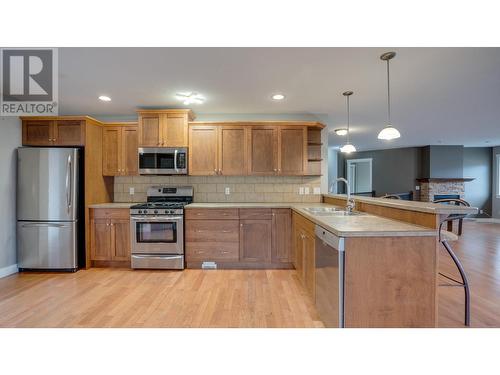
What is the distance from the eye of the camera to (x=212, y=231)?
338 centimetres

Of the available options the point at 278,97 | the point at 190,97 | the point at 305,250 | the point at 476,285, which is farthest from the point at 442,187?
the point at 190,97

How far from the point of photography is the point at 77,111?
3787 mm

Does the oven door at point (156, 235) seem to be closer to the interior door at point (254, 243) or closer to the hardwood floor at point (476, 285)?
the interior door at point (254, 243)

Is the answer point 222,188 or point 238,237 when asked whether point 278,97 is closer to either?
point 222,188

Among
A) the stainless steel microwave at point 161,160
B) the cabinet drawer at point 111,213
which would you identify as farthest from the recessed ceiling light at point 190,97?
the cabinet drawer at point 111,213

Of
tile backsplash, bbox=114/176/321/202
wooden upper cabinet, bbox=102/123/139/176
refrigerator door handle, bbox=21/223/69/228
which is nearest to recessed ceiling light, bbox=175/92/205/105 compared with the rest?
wooden upper cabinet, bbox=102/123/139/176

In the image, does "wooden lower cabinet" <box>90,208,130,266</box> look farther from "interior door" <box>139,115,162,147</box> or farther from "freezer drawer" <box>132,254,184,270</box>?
"interior door" <box>139,115,162,147</box>

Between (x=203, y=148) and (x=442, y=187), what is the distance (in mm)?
7678

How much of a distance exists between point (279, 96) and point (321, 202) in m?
1.85

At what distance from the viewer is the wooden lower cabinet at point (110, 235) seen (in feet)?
11.1
